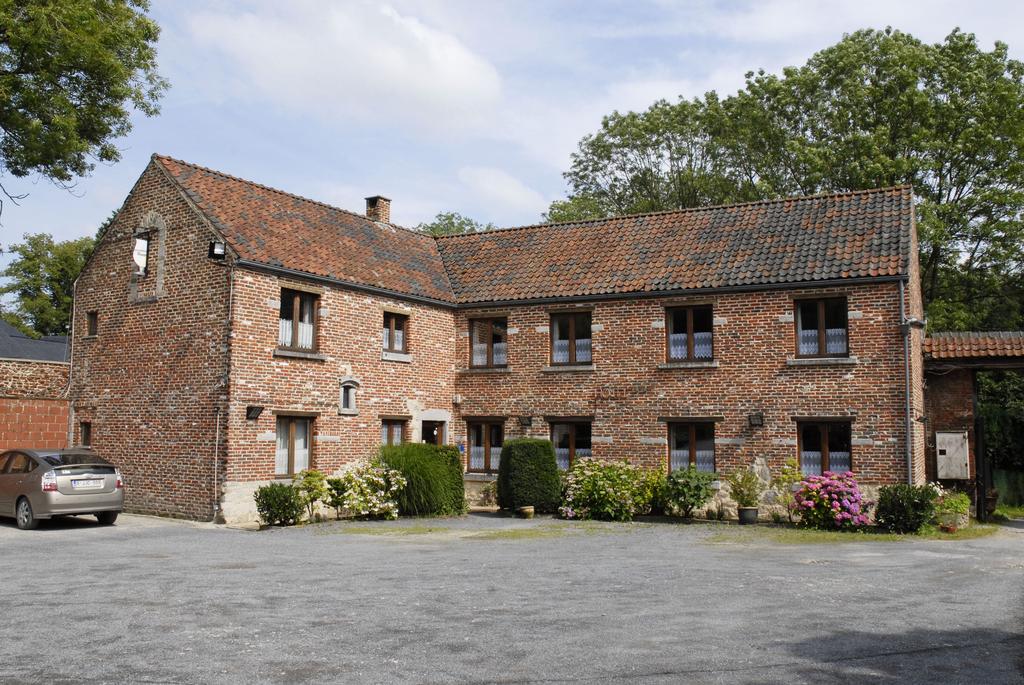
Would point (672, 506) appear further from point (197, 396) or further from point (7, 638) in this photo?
point (7, 638)

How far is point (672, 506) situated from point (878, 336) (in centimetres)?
596

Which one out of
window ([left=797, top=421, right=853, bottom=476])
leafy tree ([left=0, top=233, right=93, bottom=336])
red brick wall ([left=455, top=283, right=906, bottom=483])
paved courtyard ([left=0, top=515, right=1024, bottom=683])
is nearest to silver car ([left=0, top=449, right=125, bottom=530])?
paved courtyard ([left=0, top=515, right=1024, bottom=683])

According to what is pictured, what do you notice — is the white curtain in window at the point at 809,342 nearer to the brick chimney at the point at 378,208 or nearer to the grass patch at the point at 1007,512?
the grass patch at the point at 1007,512

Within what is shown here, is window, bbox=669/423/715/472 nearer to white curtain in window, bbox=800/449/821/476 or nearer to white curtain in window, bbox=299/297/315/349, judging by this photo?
white curtain in window, bbox=800/449/821/476

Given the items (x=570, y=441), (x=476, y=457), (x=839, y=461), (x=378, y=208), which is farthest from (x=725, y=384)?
(x=378, y=208)

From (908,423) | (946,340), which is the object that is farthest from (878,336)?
(946,340)

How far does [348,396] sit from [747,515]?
964cm

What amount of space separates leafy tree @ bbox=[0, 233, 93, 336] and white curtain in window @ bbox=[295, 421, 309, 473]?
42997 mm

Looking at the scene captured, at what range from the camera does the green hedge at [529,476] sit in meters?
21.2

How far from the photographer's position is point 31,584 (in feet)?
35.9

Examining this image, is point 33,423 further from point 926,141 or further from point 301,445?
point 926,141

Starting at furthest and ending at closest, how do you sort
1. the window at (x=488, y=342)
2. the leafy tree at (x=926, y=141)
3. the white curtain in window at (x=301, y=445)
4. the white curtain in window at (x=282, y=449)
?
1. the leafy tree at (x=926, y=141)
2. the window at (x=488, y=342)
3. the white curtain in window at (x=301, y=445)
4. the white curtain in window at (x=282, y=449)

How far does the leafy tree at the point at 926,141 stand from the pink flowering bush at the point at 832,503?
1498cm

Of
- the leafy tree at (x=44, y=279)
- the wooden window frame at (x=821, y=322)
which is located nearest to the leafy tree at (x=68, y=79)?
the wooden window frame at (x=821, y=322)
